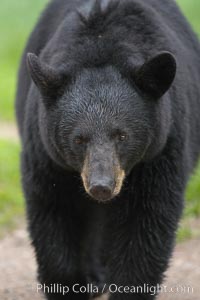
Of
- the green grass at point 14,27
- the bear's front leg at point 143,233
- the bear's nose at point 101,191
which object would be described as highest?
the green grass at point 14,27

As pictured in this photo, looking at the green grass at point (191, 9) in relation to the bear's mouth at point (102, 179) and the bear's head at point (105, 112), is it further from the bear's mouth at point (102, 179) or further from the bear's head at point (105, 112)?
the bear's mouth at point (102, 179)

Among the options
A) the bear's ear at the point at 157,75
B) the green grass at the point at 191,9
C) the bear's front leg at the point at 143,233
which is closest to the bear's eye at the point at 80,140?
the bear's ear at the point at 157,75

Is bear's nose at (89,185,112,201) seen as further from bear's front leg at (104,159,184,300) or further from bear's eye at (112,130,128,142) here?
bear's front leg at (104,159,184,300)

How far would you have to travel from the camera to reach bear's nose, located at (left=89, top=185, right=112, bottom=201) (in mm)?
5055

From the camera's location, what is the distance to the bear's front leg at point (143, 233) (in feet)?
19.4

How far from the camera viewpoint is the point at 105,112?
5379 millimetres

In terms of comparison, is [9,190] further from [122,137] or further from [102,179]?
[102,179]

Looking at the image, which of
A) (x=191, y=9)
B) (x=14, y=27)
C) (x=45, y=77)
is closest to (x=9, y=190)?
(x=45, y=77)

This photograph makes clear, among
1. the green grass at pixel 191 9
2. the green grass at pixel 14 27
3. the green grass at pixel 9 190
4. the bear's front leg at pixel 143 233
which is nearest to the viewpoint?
the bear's front leg at pixel 143 233

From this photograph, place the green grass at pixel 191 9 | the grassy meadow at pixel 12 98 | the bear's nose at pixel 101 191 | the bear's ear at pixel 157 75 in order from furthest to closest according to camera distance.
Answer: the green grass at pixel 191 9 → the grassy meadow at pixel 12 98 → the bear's ear at pixel 157 75 → the bear's nose at pixel 101 191

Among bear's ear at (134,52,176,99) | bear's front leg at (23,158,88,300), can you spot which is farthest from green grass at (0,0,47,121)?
bear's ear at (134,52,176,99)

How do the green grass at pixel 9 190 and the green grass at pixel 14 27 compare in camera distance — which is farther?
the green grass at pixel 14 27

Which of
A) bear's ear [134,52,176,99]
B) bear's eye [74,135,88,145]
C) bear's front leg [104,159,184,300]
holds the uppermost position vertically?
bear's ear [134,52,176,99]

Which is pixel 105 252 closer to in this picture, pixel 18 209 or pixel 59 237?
pixel 59 237
